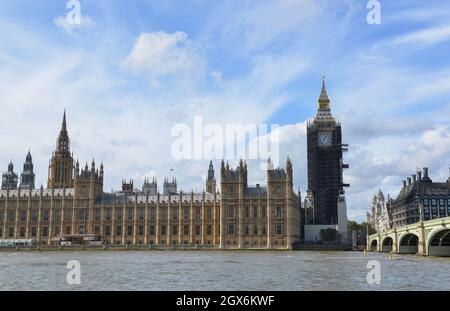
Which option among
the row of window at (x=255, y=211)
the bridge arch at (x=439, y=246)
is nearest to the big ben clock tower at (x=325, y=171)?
the row of window at (x=255, y=211)

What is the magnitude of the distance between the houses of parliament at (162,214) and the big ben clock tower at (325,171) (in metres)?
15.2

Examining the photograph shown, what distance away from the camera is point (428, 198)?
632 ft

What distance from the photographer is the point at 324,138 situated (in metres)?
185

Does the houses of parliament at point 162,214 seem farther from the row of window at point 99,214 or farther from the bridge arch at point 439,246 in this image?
the bridge arch at point 439,246

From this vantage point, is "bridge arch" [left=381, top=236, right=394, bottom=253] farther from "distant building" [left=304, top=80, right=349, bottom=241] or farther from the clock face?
the clock face

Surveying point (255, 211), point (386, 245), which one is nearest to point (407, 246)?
point (386, 245)

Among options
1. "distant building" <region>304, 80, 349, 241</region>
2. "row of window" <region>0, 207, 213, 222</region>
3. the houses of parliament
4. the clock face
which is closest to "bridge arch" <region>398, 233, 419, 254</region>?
the houses of parliament

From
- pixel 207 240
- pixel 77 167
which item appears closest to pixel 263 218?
pixel 207 240

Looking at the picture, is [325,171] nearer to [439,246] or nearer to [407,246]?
[407,246]

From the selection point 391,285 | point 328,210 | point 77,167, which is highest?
point 77,167

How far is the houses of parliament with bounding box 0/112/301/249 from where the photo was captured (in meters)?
149

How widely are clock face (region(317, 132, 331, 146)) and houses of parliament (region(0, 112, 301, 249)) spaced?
975 inches

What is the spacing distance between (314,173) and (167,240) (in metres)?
57.2
